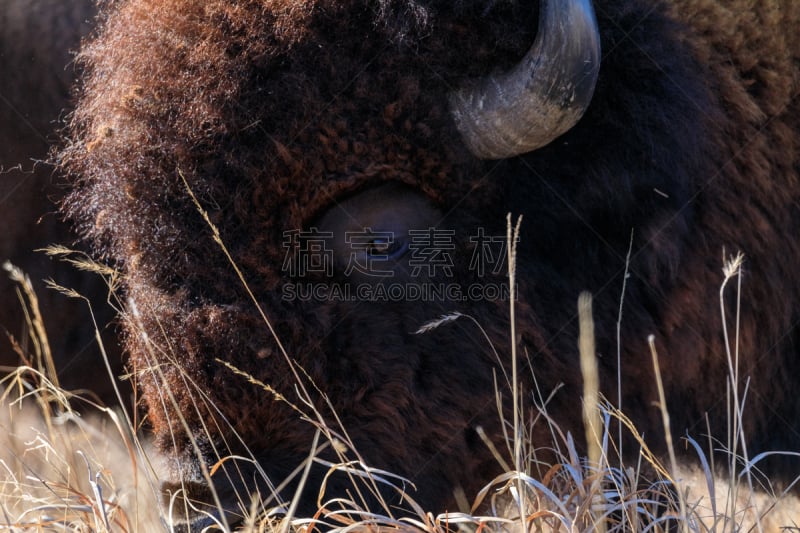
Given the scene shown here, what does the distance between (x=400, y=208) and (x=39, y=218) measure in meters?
1.79

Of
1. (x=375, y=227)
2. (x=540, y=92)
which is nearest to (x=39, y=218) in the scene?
(x=375, y=227)

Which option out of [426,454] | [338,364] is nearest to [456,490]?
[426,454]

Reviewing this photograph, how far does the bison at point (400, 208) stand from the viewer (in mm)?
2264

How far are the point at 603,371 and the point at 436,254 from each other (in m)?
0.70

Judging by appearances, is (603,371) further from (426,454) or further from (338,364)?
(338,364)

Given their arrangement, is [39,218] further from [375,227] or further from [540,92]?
[540,92]

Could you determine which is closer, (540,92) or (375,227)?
(540,92)

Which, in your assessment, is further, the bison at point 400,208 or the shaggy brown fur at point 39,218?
the shaggy brown fur at point 39,218

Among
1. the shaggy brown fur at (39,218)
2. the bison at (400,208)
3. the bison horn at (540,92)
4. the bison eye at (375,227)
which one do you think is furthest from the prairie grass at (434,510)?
the shaggy brown fur at (39,218)

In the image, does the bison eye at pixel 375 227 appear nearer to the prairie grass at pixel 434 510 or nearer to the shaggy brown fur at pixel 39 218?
the prairie grass at pixel 434 510

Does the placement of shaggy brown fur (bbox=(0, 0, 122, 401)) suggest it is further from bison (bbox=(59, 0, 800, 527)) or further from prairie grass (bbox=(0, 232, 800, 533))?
prairie grass (bbox=(0, 232, 800, 533))

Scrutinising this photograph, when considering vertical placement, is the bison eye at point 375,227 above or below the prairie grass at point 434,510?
above

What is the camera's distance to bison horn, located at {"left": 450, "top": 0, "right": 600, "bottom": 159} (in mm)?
2275

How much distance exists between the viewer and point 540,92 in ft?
7.68
